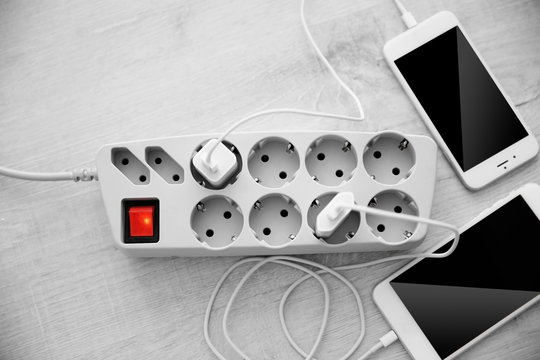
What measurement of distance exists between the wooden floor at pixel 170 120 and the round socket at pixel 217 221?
45 millimetres

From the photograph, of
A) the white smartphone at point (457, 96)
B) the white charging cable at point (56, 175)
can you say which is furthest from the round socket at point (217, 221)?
the white smartphone at point (457, 96)

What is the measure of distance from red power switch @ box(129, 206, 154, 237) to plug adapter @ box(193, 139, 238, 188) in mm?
70

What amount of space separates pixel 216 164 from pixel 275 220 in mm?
96

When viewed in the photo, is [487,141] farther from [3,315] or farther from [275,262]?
[3,315]

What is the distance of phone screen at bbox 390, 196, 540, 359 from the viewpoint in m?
0.56

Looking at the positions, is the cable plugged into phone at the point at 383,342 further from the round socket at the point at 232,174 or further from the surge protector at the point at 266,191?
the round socket at the point at 232,174

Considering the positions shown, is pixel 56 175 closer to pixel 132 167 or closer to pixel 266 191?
pixel 132 167

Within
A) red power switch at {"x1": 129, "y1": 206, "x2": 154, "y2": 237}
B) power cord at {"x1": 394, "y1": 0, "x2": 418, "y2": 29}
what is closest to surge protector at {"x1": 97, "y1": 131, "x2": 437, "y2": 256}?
red power switch at {"x1": 129, "y1": 206, "x2": 154, "y2": 237}

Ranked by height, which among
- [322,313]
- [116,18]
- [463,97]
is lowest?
[322,313]

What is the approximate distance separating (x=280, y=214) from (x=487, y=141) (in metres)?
0.26

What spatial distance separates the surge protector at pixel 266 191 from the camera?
0.52 metres

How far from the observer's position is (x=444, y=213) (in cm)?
58

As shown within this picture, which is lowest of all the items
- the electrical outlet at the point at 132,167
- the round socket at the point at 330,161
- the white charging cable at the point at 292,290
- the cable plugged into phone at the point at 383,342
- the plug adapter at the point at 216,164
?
the cable plugged into phone at the point at 383,342

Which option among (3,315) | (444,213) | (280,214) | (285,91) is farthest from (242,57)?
(3,315)
